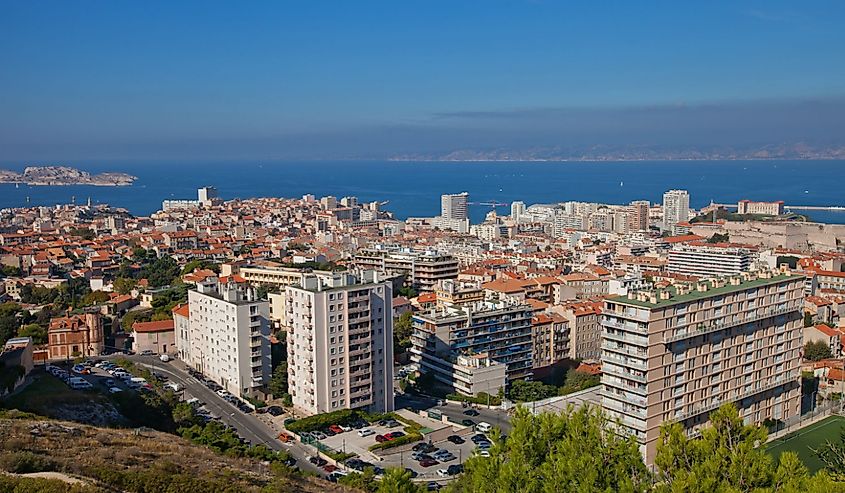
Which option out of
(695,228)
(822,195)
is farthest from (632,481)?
(822,195)

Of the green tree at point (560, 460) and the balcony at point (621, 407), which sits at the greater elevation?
the green tree at point (560, 460)

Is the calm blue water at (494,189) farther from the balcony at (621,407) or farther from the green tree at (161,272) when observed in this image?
the balcony at (621,407)

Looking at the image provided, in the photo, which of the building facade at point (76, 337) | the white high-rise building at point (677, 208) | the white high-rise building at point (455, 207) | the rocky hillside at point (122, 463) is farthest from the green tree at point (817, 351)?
the white high-rise building at point (455, 207)

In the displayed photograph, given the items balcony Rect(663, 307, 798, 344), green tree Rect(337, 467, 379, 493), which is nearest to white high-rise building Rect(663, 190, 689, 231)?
balcony Rect(663, 307, 798, 344)

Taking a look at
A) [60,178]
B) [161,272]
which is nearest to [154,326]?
[161,272]

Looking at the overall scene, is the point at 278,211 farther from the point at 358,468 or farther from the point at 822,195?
the point at 822,195
